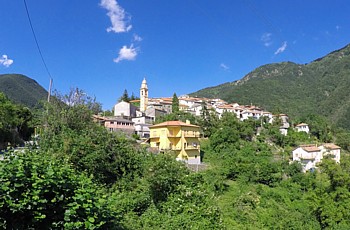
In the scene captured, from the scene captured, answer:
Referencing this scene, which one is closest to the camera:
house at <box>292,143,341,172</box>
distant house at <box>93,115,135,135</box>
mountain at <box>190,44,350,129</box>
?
distant house at <box>93,115,135,135</box>

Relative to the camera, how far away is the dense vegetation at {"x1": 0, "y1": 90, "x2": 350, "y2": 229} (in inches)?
166

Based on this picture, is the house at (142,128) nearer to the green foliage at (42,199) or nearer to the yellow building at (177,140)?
the yellow building at (177,140)

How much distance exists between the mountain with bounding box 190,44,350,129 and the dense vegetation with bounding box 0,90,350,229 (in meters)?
49.9

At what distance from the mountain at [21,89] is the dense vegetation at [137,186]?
67.8 metres

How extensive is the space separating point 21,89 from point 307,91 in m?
104

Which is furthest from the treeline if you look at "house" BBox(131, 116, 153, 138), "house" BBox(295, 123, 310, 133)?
"house" BBox(295, 123, 310, 133)

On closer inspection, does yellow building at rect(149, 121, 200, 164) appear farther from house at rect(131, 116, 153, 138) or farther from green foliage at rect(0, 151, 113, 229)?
green foliage at rect(0, 151, 113, 229)

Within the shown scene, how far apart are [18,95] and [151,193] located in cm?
8690

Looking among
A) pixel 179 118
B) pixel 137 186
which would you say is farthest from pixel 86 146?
pixel 179 118

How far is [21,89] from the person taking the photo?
89.8m

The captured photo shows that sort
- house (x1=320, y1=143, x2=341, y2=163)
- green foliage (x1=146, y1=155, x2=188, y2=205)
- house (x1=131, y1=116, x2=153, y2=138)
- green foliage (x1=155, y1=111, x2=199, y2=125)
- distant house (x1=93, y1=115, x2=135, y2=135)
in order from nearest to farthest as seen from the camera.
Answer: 1. green foliage (x1=146, y1=155, x2=188, y2=205)
2. distant house (x1=93, y1=115, x2=135, y2=135)
3. house (x1=131, y1=116, x2=153, y2=138)
4. green foliage (x1=155, y1=111, x2=199, y2=125)
5. house (x1=320, y1=143, x2=341, y2=163)

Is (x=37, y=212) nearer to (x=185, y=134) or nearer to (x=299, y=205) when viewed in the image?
(x=299, y=205)

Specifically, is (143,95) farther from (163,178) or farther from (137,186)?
(163,178)

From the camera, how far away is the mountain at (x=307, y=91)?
8912 centimetres
